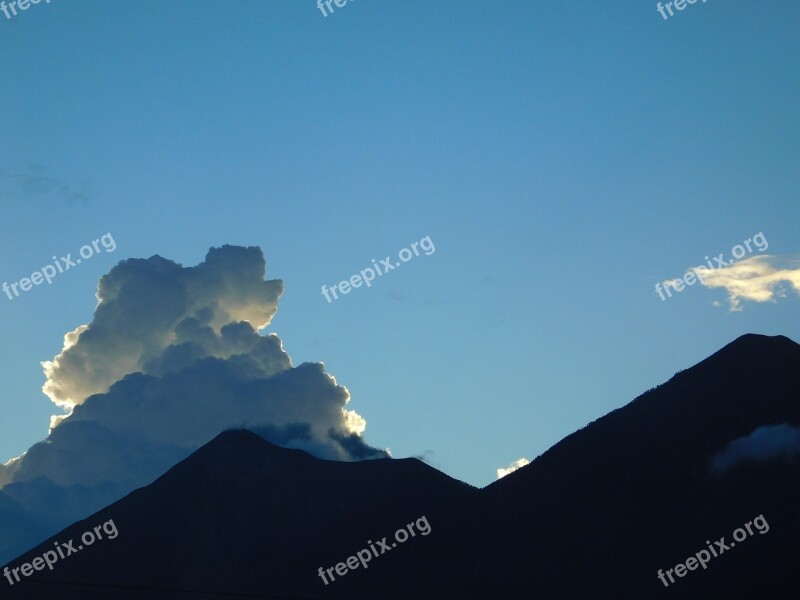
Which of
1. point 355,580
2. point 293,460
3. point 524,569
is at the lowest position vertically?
point 524,569

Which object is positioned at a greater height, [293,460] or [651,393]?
[293,460]

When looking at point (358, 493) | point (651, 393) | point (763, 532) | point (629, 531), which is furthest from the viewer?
point (358, 493)

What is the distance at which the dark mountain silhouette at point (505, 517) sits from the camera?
100188 millimetres

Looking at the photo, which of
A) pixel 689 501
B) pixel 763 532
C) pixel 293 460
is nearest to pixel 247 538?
pixel 293 460

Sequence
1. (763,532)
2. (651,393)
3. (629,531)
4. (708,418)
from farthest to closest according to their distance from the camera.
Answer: (651,393), (708,418), (629,531), (763,532)

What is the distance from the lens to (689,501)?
103m

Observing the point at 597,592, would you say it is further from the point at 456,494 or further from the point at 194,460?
the point at 194,460

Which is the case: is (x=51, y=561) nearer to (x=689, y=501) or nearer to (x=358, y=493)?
(x=358, y=493)

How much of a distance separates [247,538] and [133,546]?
15.4 metres

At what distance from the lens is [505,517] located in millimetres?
113125

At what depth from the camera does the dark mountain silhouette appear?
329 feet

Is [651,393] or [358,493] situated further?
[358,493]

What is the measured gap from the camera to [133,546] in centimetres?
12862

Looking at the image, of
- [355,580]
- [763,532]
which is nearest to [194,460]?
[355,580]
